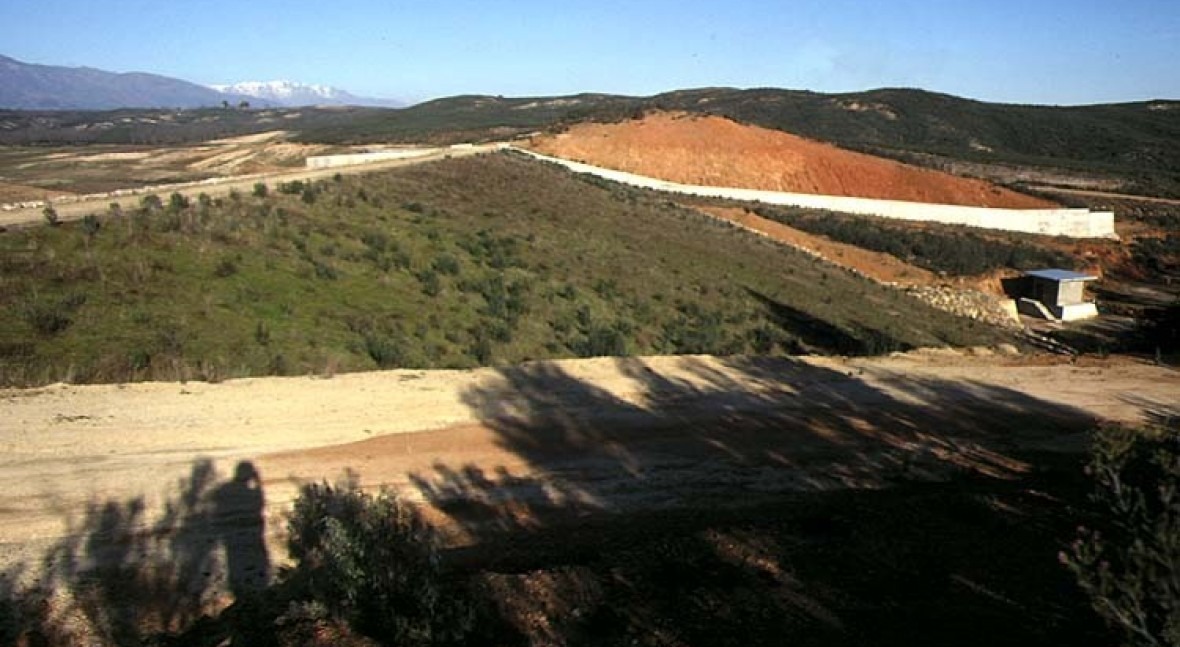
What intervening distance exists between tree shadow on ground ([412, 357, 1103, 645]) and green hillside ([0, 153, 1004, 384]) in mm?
4066

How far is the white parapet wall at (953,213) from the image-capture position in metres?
58.6

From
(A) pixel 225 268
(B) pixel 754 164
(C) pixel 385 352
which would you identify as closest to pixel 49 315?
(A) pixel 225 268

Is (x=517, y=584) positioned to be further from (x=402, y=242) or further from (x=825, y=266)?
(x=825, y=266)

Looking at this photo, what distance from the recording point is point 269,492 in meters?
9.86

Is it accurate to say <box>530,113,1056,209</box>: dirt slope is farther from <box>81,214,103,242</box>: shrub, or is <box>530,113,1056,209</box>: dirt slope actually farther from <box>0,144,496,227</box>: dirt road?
<box>81,214,103,242</box>: shrub

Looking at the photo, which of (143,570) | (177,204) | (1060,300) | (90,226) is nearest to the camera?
(143,570)

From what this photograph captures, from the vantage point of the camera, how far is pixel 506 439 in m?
12.0

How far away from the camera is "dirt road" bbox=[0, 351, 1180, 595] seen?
375 inches

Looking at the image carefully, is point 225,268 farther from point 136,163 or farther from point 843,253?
point 136,163

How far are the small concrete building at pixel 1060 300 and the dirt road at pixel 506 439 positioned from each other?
938 inches

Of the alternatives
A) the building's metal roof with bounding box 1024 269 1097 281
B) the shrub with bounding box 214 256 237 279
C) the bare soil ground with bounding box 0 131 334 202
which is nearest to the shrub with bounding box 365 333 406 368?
the shrub with bounding box 214 256 237 279

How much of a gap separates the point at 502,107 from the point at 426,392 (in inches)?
A: 5982

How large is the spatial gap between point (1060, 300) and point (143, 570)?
39.4 meters

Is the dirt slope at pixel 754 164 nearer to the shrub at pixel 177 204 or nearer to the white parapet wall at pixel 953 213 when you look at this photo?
the white parapet wall at pixel 953 213
